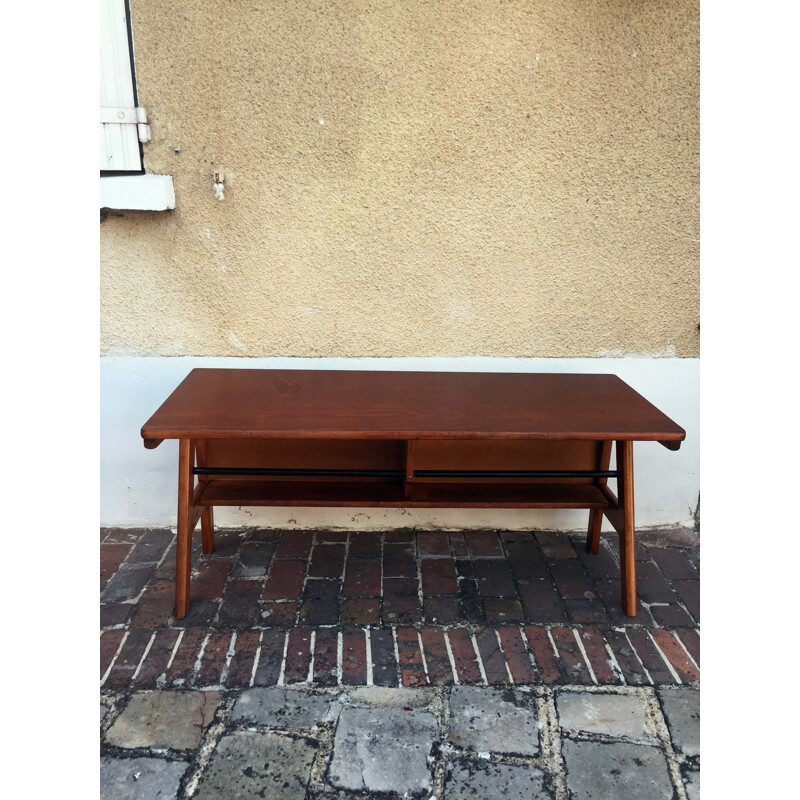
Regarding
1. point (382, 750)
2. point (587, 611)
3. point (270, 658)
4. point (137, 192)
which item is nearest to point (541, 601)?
point (587, 611)

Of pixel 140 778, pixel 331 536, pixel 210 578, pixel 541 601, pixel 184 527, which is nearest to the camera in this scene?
pixel 140 778

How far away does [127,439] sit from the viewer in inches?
118

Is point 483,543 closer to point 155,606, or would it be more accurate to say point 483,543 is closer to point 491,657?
point 491,657

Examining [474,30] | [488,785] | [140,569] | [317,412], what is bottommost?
[488,785]

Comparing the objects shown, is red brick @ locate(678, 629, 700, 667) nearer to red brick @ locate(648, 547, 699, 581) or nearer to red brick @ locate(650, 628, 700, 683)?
red brick @ locate(650, 628, 700, 683)

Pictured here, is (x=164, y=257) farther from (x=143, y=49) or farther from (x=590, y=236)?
(x=590, y=236)

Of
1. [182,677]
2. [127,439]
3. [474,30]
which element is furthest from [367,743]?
[474,30]

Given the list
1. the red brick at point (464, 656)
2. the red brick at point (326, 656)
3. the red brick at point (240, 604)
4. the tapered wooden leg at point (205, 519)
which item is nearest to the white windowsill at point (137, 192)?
the tapered wooden leg at point (205, 519)

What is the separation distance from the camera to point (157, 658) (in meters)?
2.24

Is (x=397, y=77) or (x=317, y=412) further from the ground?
(x=397, y=77)

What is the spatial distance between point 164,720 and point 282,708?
37 cm

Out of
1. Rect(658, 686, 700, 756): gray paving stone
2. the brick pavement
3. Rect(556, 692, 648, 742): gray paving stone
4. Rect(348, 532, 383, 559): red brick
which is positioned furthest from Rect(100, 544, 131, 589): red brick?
Rect(658, 686, 700, 756): gray paving stone

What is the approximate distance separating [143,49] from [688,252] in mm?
2464

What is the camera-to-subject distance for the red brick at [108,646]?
87.3 inches
